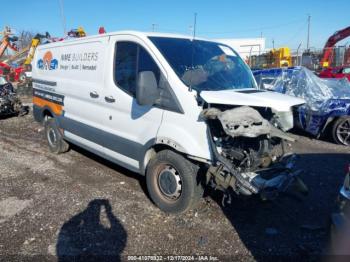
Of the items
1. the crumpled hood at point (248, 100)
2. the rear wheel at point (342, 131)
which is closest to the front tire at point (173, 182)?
the crumpled hood at point (248, 100)

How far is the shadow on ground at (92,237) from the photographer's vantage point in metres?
3.24

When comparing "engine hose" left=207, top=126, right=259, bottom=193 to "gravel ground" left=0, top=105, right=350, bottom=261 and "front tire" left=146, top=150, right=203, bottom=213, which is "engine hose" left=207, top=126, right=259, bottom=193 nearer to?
"front tire" left=146, top=150, right=203, bottom=213

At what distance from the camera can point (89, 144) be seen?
5250 mm

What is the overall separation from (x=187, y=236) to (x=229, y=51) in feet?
9.32

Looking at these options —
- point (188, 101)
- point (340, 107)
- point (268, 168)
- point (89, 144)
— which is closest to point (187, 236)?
point (268, 168)

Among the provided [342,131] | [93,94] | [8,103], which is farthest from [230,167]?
[8,103]

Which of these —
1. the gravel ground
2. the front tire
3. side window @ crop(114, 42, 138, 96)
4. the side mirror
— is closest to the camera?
the gravel ground

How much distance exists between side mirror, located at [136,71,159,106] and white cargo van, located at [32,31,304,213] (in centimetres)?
1

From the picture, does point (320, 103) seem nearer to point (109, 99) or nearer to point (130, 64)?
point (130, 64)

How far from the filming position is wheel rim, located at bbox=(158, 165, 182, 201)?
388 centimetres

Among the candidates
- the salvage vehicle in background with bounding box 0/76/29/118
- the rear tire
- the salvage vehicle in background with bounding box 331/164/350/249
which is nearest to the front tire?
the salvage vehicle in background with bounding box 331/164/350/249

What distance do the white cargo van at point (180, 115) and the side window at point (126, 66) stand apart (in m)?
0.01

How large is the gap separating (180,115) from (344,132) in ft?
17.9

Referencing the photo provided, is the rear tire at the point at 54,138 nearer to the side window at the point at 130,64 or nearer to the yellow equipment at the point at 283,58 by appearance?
the side window at the point at 130,64
